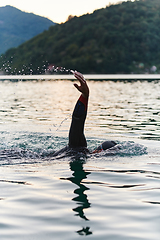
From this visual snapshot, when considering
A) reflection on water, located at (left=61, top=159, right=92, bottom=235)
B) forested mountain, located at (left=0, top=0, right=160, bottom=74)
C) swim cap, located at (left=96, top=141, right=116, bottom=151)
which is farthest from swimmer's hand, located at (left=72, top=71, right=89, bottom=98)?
forested mountain, located at (left=0, top=0, right=160, bottom=74)

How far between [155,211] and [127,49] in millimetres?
145779

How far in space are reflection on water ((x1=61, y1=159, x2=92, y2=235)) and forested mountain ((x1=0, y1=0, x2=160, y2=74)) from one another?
413 feet

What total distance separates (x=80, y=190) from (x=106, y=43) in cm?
15350

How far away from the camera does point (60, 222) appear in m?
5.24

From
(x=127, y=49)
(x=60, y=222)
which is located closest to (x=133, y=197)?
(x=60, y=222)

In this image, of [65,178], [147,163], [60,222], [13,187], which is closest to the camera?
[60,222]

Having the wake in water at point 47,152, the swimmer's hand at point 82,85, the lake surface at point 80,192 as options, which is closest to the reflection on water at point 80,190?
the lake surface at point 80,192

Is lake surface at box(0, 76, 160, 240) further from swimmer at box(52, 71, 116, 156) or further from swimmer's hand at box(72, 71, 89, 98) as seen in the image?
swimmer's hand at box(72, 71, 89, 98)

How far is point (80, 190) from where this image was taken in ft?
22.0

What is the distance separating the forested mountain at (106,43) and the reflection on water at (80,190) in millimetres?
125830

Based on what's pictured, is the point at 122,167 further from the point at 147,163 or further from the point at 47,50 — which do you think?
the point at 47,50

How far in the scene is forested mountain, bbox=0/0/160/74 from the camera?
140 m

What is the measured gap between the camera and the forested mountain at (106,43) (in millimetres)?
140250

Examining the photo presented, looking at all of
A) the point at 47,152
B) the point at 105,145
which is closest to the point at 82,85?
the point at 105,145
